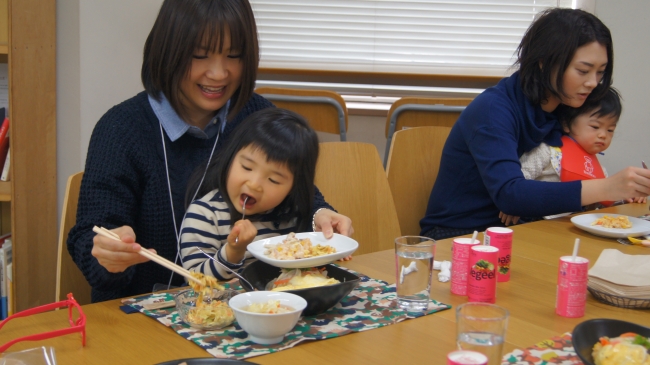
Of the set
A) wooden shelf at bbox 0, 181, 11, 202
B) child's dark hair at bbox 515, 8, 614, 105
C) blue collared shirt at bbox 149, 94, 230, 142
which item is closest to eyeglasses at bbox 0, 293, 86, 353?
blue collared shirt at bbox 149, 94, 230, 142

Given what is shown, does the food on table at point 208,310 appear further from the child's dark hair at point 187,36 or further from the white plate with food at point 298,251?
the child's dark hair at point 187,36

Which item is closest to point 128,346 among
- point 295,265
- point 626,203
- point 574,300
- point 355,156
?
point 295,265

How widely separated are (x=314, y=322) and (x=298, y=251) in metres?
0.14

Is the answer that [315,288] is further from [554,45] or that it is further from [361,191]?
[554,45]

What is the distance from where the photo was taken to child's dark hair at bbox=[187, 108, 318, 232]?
1.43m

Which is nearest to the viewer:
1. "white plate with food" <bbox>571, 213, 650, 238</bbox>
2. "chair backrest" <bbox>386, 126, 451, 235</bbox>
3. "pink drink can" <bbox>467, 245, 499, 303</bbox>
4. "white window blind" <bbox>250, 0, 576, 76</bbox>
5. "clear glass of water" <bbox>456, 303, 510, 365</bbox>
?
"clear glass of water" <bbox>456, 303, 510, 365</bbox>

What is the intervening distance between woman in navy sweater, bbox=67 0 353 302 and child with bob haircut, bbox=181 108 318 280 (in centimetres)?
8

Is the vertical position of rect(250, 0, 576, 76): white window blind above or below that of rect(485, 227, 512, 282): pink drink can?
Answer: above

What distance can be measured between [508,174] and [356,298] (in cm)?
91

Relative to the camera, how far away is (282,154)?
1.42 meters

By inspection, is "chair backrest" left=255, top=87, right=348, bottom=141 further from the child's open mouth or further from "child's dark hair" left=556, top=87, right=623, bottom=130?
the child's open mouth

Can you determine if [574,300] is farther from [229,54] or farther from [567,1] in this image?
[567,1]

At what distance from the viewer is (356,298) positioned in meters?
1.18

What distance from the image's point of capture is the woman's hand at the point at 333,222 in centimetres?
144
